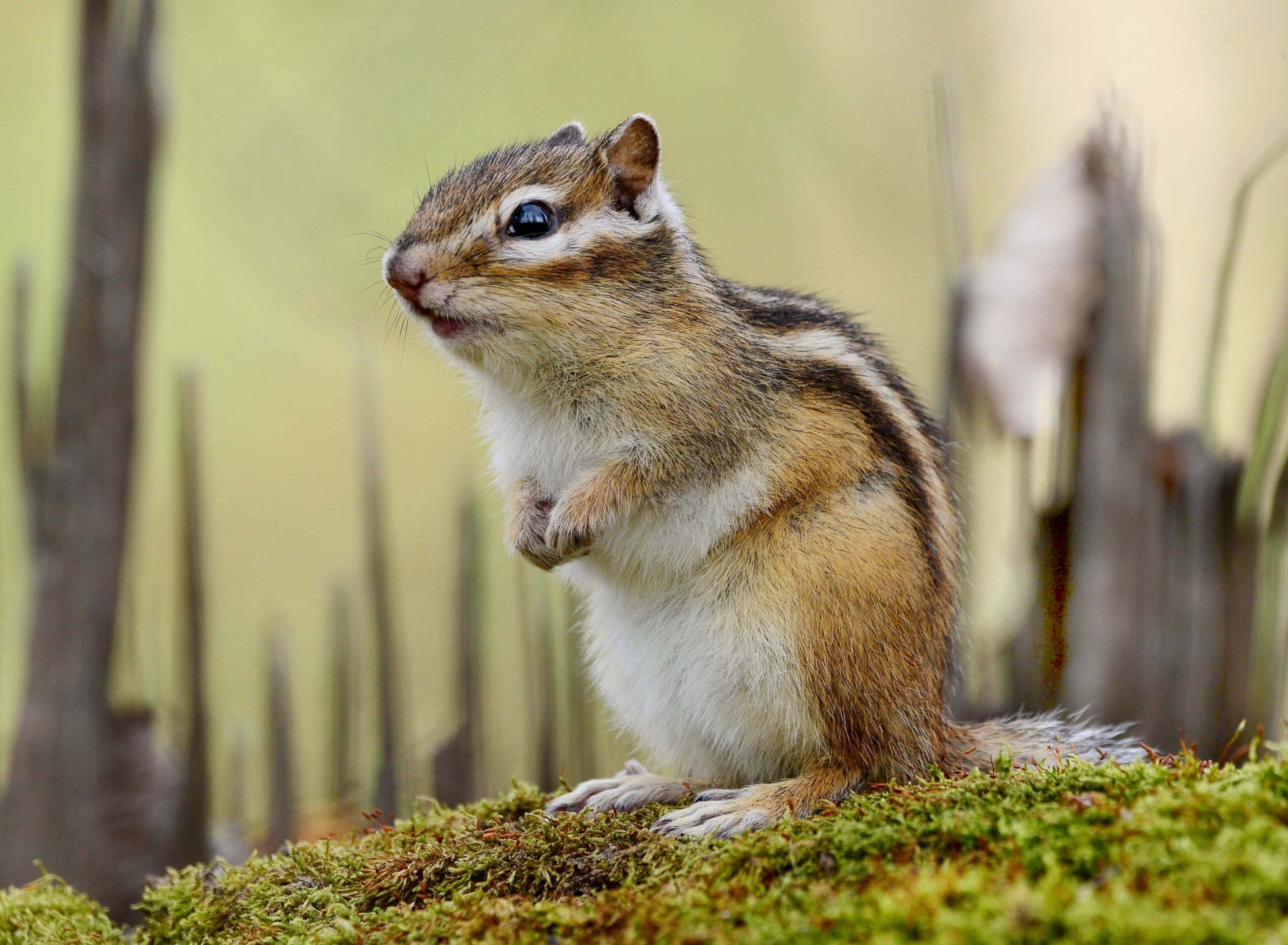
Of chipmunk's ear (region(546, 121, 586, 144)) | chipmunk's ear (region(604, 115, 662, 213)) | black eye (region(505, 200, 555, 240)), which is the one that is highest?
chipmunk's ear (region(546, 121, 586, 144))

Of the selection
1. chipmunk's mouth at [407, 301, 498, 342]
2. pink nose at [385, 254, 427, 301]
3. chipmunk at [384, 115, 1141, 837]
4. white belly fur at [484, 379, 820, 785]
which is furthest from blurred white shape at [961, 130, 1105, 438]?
pink nose at [385, 254, 427, 301]

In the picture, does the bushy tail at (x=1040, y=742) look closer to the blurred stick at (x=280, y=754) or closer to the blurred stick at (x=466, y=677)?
the blurred stick at (x=466, y=677)

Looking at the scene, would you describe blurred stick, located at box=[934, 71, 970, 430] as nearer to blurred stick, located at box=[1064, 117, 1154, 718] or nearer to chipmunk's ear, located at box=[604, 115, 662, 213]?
blurred stick, located at box=[1064, 117, 1154, 718]

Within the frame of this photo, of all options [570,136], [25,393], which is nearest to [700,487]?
[570,136]

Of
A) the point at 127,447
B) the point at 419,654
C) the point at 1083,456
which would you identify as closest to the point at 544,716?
the point at 419,654

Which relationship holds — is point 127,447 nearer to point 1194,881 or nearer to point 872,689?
point 872,689

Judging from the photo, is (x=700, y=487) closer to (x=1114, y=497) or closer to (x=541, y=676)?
(x=541, y=676)
